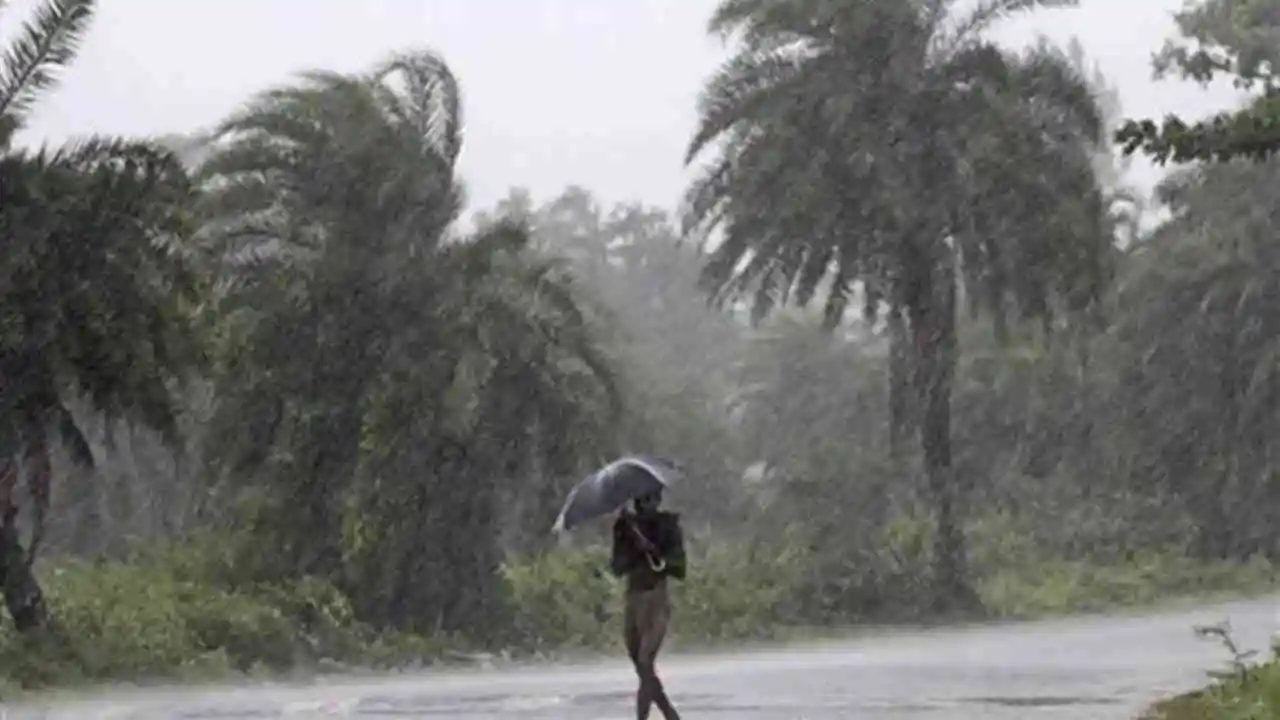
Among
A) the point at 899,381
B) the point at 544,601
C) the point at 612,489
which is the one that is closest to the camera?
the point at 612,489

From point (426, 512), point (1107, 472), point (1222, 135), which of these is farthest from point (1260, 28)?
point (1222, 135)

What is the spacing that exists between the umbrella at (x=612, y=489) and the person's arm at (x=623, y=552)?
13 centimetres

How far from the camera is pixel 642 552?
40.6 ft

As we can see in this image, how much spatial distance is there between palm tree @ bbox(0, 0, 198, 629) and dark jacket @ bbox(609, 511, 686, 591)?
733cm

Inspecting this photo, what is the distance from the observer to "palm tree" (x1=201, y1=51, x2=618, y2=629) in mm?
23203

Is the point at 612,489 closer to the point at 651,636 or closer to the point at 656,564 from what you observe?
the point at 656,564

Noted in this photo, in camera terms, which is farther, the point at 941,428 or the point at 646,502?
the point at 941,428

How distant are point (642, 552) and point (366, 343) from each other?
38.2 feet

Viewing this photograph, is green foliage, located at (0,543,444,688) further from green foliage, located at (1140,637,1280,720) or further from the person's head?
green foliage, located at (1140,637,1280,720)

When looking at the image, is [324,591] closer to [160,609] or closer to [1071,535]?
[160,609]

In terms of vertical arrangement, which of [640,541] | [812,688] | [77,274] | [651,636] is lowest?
[812,688]

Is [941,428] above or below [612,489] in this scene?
above

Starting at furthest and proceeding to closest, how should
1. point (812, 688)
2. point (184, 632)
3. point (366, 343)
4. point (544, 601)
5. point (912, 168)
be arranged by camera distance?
point (912, 168)
point (544, 601)
point (366, 343)
point (184, 632)
point (812, 688)

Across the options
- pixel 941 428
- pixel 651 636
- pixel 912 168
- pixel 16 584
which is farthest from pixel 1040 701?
pixel 941 428
